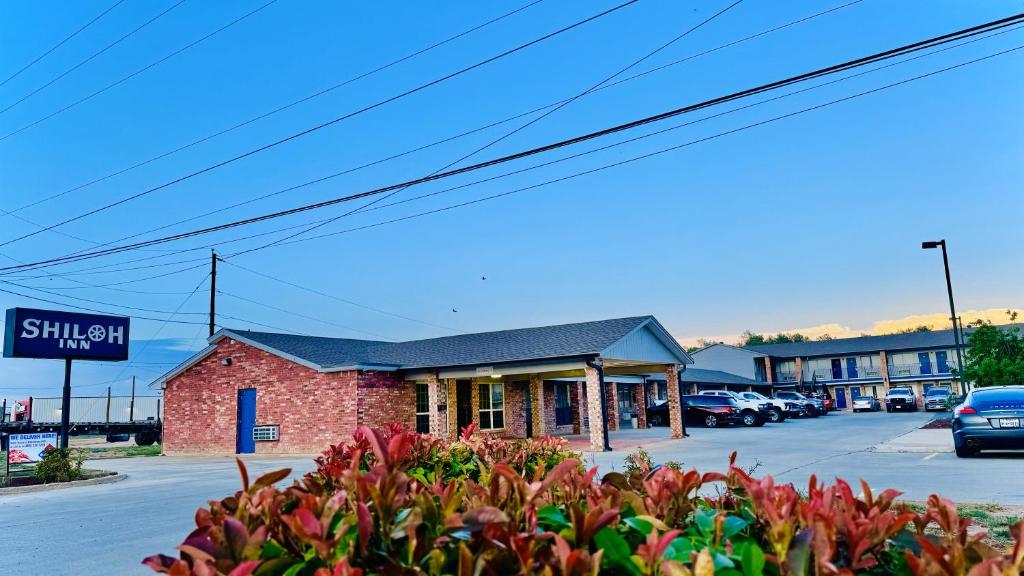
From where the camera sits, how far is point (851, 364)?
6144 centimetres

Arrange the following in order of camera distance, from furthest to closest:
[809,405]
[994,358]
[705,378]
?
[705,378], [809,405], [994,358]

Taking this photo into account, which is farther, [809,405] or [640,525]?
[809,405]

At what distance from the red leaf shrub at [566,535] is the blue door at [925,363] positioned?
215 feet

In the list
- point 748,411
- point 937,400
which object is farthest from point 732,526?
point 937,400

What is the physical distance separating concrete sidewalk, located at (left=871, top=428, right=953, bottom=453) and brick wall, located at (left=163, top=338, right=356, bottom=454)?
53.8 ft

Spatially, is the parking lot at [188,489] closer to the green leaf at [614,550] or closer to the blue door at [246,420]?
the blue door at [246,420]

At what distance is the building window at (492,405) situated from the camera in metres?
27.9

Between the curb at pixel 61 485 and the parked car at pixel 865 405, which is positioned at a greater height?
the curb at pixel 61 485

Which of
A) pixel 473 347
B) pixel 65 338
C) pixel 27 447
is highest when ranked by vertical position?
pixel 65 338

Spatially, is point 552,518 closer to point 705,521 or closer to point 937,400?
point 705,521

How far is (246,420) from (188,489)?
1213cm

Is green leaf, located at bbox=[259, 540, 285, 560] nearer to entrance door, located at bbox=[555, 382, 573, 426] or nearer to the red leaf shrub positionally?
the red leaf shrub

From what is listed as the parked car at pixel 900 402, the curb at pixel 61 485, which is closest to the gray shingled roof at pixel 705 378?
the parked car at pixel 900 402

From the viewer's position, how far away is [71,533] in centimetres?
918
